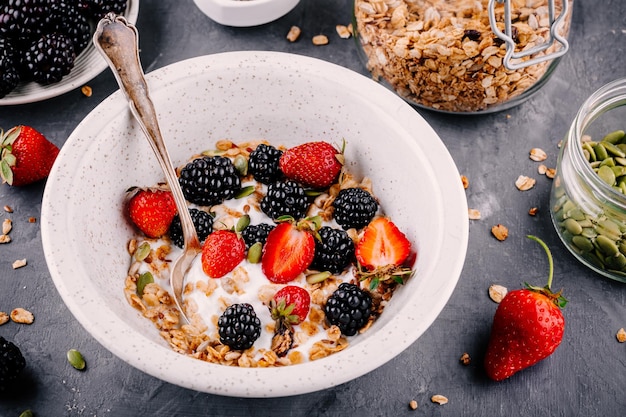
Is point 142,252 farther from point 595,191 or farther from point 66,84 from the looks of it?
point 595,191

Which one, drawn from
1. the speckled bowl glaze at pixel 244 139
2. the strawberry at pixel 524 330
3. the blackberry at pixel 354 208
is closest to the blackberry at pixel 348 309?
the speckled bowl glaze at pixel 244 139

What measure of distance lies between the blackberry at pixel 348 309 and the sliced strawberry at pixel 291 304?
0.04 meters

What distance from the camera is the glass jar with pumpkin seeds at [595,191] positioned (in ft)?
3.79

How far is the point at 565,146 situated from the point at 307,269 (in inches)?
20.7

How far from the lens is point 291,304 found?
1059mm

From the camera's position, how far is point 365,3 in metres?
1.30

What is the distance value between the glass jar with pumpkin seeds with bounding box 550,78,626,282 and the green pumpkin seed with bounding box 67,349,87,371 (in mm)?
880

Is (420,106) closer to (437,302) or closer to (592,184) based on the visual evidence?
(592,184)

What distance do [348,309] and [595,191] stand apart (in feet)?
1.54

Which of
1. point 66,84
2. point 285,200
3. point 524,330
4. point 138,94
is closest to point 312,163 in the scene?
point 285,200

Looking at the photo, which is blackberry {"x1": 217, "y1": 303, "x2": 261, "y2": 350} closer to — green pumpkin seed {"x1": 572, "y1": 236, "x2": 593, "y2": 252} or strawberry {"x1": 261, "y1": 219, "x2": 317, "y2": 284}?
strawberry {"x1": 261, "y1": 219, "x2": 317, "y2": 284}

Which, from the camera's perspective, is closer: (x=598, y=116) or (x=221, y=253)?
(x=221, y=253)

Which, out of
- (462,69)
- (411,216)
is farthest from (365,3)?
(411,216)

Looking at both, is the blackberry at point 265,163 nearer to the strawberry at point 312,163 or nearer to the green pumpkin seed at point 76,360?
the strawberry at point 312,163
